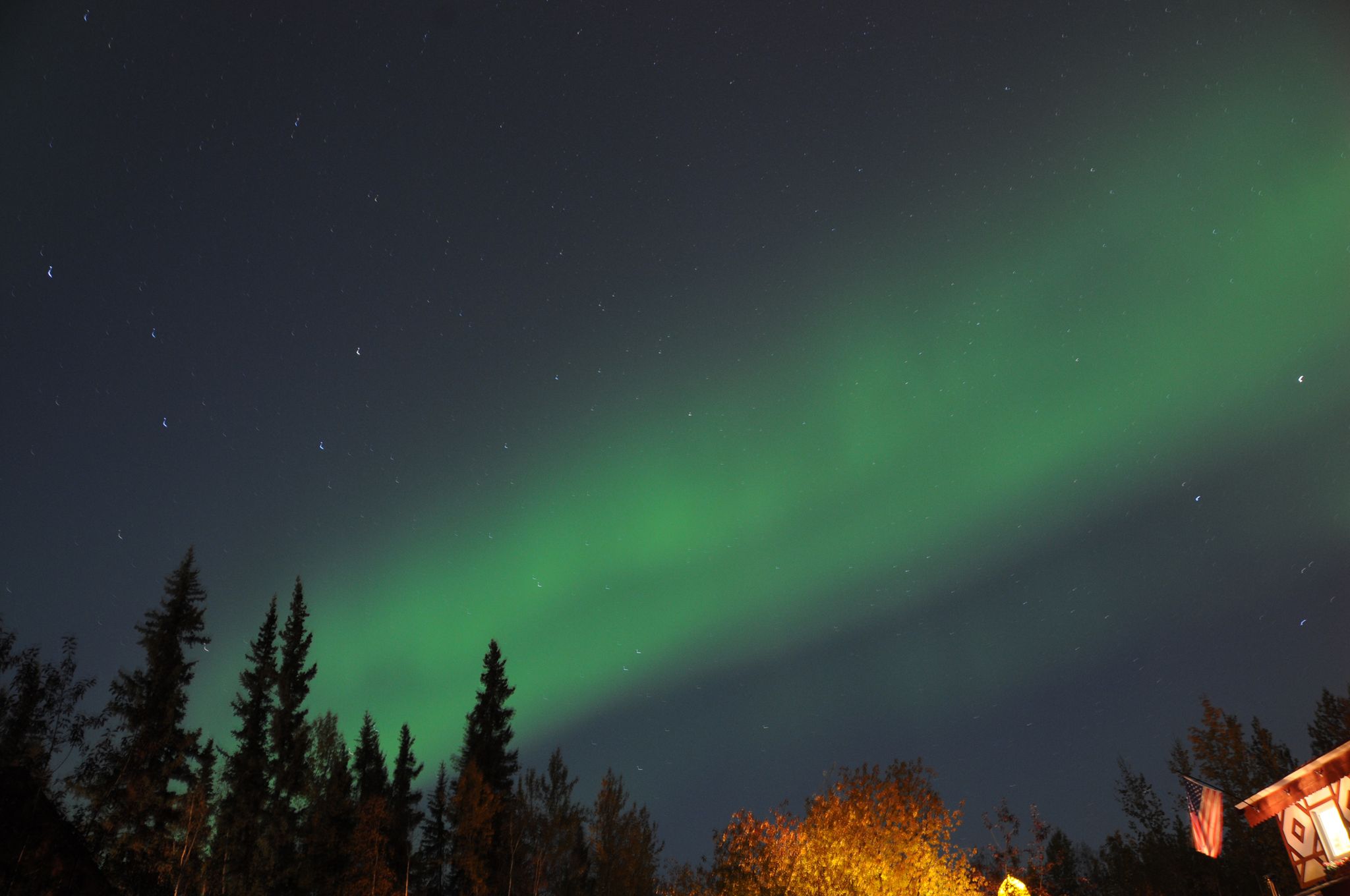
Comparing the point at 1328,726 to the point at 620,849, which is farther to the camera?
the point at 1328,726


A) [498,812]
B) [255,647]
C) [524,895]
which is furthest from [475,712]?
[255,647]

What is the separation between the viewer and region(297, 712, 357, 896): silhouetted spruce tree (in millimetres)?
37469

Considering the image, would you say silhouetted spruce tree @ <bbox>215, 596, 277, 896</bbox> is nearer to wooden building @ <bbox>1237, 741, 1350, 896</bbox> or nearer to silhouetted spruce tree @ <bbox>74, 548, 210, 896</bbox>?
silhouetted spruce tree @ <bbox>74, 548, 210, 896</bbox>

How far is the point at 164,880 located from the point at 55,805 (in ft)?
22.3

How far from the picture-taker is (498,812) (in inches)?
1809

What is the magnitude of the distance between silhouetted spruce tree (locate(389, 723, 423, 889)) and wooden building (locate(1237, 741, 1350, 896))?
39.6m

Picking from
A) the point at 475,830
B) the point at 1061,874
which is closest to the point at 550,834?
the point at 475,830

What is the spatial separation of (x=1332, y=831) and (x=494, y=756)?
136 ft

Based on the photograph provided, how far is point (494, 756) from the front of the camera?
163ft

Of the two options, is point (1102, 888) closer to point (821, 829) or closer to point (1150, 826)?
point (1150, 826)

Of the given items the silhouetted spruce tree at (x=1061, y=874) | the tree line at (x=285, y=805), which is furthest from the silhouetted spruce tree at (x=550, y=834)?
the silhouetted spruce tree at (x=1061, y=874)

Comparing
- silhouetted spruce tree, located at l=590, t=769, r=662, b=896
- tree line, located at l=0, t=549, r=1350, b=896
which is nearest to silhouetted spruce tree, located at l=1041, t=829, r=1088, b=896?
tree line, located at l=0, t=549, r=1350, b=896

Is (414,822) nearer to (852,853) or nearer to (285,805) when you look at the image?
(285,805)

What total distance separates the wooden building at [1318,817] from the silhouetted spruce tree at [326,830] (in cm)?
3473
